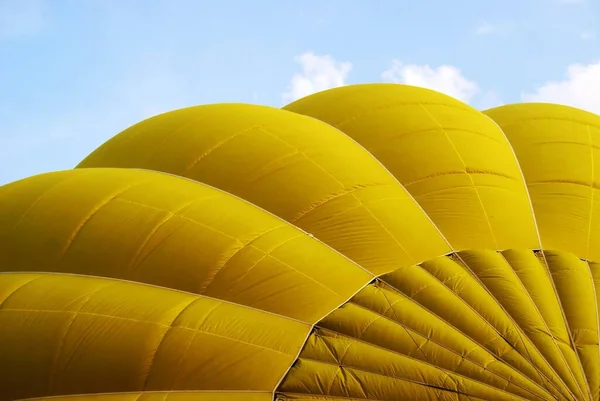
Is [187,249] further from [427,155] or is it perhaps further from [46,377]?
[427,155]

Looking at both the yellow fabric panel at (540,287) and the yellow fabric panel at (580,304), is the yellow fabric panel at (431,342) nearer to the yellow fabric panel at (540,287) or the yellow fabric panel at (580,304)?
the yellow fabric panel at (580,304)

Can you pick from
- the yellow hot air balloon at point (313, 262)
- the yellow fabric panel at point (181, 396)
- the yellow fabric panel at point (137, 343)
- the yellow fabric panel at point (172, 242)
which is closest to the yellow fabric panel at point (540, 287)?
the yellow hot air balloon at point (313, 262)

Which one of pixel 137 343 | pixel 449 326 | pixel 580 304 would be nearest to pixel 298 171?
pixel 449 326

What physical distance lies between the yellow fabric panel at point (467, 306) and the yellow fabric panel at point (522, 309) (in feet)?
0.18

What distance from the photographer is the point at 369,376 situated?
7207 millimetres

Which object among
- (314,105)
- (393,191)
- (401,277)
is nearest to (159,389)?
(401,277)

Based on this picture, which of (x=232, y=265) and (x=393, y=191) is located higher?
(x=393, y=191)

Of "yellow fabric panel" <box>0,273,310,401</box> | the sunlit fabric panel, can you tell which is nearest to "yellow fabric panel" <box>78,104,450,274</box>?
the sunlit fabric panel

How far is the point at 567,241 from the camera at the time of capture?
9180 mm

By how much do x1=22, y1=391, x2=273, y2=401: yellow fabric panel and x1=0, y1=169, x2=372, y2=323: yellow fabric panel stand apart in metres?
0.93

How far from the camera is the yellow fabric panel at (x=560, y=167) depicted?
9305 mm

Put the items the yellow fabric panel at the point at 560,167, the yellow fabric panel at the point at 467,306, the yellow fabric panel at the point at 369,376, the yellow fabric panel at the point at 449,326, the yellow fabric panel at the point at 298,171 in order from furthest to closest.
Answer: the yellow fabric panel at the point at 560,167
the yellow fabric panel at the point at 298,171
the yellow fabric panel at the point at 467,306
the yellow fabric panel at the point at 449,326
the yellow fabric panel at the point at 369,376

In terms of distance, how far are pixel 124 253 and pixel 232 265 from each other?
1.29m

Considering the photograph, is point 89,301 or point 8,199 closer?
point 89,301
